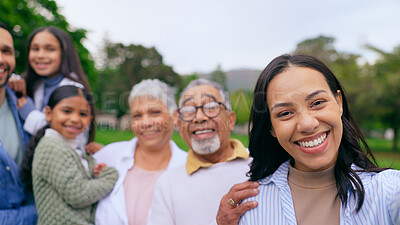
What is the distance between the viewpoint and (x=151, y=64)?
36312 mm

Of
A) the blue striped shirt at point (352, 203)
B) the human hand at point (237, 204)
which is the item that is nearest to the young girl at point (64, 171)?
the human hand at point (237, 204)

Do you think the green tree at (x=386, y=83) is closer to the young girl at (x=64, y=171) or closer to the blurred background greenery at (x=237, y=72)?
the blurred background greenery at (x=237, y=72)

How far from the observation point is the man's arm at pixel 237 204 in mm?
2020

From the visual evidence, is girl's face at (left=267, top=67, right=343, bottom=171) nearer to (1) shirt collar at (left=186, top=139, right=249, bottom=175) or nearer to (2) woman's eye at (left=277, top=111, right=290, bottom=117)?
(2) woman's eye at (left=277, top=111, right=290, bottom=117)

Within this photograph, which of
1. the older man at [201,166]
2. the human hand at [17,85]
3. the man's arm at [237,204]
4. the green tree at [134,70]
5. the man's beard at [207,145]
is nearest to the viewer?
the man's arm at [237,204]

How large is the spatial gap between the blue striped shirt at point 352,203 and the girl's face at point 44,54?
3123 mm

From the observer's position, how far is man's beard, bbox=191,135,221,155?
2.89 m

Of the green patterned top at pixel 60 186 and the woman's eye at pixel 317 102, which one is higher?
the woman's eye at pixel 317 102

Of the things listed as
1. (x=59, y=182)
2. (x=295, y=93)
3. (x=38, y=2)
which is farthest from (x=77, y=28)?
(x=295, y=93)

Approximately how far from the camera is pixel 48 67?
12.8 ft

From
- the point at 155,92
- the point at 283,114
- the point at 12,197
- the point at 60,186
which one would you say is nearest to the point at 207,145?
the point at 155,92

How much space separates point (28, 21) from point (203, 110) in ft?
46.4

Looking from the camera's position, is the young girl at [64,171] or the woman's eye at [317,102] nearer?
the woman's eye at [317,102]

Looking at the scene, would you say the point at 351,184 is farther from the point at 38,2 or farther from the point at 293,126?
the point at 38,2
